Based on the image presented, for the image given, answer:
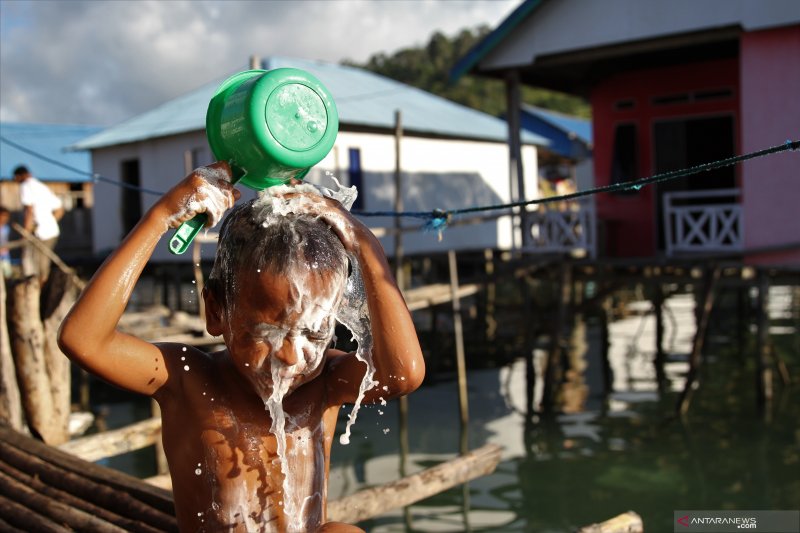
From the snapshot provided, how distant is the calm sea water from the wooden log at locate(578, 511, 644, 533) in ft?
6.64

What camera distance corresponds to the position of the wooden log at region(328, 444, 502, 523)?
3506 millimetres

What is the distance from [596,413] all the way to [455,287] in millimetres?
2632

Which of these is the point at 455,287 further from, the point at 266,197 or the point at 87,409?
the point at 266,197

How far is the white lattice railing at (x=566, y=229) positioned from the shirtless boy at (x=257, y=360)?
9.11 m

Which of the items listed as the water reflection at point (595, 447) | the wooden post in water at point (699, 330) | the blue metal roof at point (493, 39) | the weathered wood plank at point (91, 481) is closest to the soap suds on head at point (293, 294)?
the weathered wood plank at point (91, 481)

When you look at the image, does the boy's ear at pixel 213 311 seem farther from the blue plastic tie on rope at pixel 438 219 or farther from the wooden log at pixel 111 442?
the wooden log at pixel 111 442

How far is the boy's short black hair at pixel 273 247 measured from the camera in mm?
2047

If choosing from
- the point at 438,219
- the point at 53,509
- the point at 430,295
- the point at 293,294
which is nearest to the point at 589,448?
the point at 430,295

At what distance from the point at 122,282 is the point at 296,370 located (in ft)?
1.61

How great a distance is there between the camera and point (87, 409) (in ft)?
38.4

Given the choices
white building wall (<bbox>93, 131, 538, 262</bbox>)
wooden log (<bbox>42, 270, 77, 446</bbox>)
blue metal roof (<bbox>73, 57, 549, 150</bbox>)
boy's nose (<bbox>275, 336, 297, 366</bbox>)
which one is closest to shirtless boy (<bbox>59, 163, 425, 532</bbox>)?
boy's nose (<bbox>275, 336, 297, 366</bbox>)

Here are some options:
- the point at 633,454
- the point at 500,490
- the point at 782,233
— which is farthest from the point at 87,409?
the point at 782,233

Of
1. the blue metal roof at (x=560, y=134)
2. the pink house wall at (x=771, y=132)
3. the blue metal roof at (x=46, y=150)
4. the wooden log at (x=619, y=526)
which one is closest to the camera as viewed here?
the wooden log at (x=619, y=526)

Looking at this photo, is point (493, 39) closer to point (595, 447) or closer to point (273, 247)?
point (595, 447)
